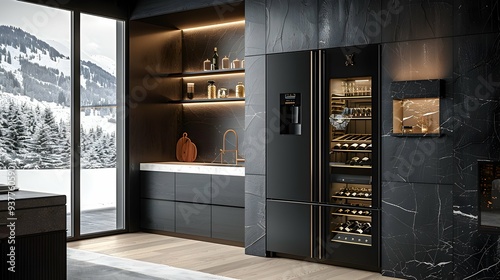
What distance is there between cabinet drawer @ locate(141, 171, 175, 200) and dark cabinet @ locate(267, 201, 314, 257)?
166 cm

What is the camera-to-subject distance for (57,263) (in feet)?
12.5

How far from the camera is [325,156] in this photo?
19.0 ft

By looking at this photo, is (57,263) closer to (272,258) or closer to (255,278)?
(255,278)

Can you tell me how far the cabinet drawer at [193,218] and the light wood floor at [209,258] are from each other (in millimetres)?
131

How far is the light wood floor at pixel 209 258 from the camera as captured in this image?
5.42 m

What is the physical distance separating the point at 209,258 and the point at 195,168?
52.8 inches

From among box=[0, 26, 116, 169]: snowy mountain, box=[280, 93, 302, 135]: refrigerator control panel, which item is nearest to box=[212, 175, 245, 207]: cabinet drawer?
box=[280, 93, 302, 135]: refrigerator control panel

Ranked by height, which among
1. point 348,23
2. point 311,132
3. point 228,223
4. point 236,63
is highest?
point 348,23

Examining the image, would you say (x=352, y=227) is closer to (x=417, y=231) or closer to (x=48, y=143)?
(x=417, y=231)

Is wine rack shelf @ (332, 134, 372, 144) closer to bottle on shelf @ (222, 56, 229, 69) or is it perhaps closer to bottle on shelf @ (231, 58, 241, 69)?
bottle on shelf @ (231, 58, 241, 69)

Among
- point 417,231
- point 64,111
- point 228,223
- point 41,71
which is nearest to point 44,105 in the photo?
point 64,111

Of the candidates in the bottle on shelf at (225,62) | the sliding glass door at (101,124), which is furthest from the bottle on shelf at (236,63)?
the sliding glass door at (101,124)

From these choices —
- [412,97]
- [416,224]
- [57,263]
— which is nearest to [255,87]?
[412,97]

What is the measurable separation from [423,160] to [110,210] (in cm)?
400
